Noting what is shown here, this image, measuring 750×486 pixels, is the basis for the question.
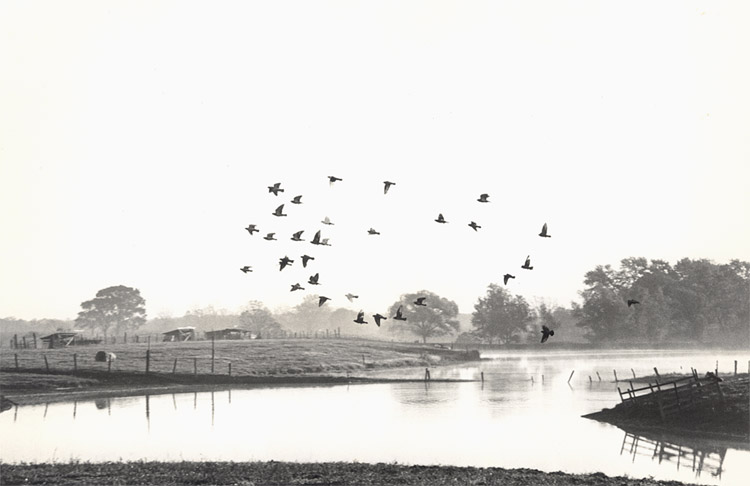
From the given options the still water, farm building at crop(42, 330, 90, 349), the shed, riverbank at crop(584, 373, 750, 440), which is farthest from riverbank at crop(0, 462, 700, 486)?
farm building at crop(42, 330, 90, 349)

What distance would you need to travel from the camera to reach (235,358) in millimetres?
80688

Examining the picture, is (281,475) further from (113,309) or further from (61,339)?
(113,309)

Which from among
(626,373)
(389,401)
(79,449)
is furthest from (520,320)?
(79,449)

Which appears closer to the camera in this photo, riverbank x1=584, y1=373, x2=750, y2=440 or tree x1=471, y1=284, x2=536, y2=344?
riverbank x1=584, y1=373, x2=750, y2=440

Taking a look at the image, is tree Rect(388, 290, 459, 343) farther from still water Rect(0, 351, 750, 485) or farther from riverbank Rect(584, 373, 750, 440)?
riverbank Rect(584, 373, 750, 440)

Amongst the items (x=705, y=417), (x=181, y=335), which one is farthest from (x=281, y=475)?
(x=181, y=335)

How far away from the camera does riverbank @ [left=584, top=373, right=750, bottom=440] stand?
37.0 meters

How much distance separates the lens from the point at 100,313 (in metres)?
181

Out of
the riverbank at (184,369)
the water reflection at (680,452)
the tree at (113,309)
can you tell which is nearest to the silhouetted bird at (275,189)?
the water reflection at (680,452)

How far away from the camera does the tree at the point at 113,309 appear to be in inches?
7106

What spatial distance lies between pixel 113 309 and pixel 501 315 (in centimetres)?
10294

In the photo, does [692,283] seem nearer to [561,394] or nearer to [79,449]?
[561,394]

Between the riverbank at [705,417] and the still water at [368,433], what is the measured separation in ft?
5.26

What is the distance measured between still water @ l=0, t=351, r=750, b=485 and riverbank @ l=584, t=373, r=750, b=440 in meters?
1.60
